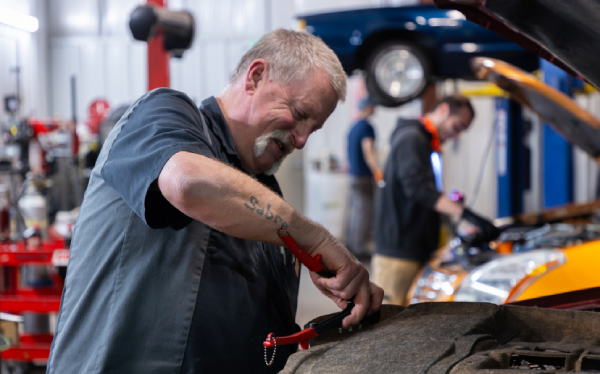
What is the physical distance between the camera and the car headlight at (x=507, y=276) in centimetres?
244

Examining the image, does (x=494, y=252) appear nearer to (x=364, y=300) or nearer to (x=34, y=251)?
(x=364, y=300)

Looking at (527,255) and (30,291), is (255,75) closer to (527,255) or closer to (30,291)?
(527,255)

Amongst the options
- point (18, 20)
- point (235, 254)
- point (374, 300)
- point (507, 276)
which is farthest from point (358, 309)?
point (18, 20)

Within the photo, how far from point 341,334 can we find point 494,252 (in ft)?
7.55

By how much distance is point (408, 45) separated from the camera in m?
5.20

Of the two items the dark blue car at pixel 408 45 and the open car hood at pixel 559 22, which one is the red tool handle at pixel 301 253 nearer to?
the open car hood at pixel 559 22

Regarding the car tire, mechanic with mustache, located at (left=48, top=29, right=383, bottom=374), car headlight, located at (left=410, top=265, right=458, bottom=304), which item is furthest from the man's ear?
the car tire

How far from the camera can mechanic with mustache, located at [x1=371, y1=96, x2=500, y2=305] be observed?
3482 millimetres

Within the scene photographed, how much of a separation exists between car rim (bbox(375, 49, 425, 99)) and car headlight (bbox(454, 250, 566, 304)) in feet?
9.26

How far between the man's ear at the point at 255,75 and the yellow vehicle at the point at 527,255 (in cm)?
158

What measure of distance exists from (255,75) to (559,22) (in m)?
0.64

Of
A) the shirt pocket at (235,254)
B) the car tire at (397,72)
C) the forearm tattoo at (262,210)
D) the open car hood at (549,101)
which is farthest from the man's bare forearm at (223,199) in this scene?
the car tire at (397,72)

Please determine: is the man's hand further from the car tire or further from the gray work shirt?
the car tire

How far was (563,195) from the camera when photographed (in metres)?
5.70
